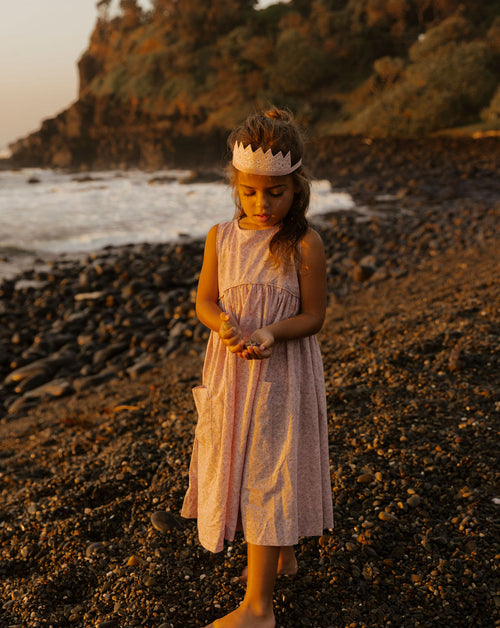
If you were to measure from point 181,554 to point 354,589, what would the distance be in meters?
0.85

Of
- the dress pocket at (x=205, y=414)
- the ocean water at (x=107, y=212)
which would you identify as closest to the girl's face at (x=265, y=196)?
the dress pocket at (x=205, y=414)

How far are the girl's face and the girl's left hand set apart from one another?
1.41ft

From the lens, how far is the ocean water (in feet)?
40.2

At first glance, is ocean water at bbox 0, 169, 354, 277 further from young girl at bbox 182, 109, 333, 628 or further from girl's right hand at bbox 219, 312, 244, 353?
girl's right hand at bbox 219, 312, 244, 353

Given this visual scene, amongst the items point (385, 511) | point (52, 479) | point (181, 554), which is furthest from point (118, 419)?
point (385, 511)

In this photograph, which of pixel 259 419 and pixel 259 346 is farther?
pixel 259 419

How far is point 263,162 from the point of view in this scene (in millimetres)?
1967

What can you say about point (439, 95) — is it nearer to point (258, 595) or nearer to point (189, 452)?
point (189, 452)

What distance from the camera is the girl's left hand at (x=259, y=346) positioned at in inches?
75.6

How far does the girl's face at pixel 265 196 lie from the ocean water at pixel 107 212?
24.2 ft

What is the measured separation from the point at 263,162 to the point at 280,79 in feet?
108

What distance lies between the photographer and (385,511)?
2887mm

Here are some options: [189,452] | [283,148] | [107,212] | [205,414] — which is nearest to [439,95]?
[107,212]

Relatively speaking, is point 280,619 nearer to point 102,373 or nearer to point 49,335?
point 102,373
